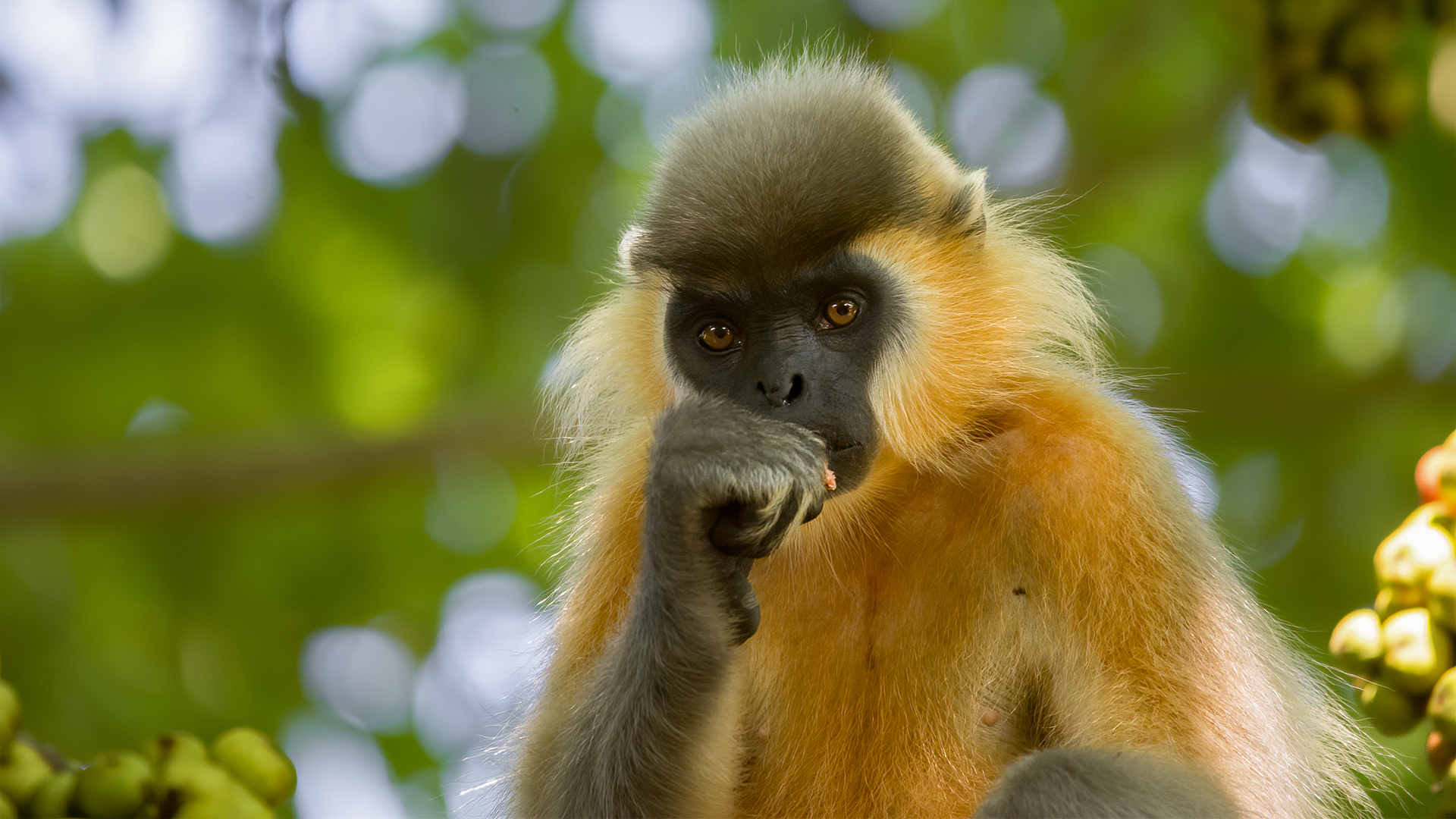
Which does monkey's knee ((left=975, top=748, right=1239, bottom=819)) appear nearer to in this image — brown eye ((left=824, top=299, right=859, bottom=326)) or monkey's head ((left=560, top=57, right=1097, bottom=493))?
monkey's head ((left=560, top=57, right=1097, bottom=493))

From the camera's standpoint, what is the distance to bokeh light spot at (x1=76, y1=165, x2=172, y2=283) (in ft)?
25.8

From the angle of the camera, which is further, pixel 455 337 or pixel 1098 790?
pixel 455 337

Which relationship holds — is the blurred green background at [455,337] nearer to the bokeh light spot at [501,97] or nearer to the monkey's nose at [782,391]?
→ the bokeh light spot at [501,97]

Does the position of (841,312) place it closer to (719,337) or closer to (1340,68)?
(719,337)

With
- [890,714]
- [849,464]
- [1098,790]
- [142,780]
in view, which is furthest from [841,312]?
[142,780]

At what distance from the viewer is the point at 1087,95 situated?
27.2 feet

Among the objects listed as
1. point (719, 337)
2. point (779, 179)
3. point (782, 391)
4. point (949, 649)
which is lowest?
point (949, 649)

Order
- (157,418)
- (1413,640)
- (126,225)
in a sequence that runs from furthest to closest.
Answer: (157,418), (126,225), (1413,640)

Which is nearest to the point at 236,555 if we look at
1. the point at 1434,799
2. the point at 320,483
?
the point at 320,483

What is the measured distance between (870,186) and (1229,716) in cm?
183

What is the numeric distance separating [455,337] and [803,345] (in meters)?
5.24

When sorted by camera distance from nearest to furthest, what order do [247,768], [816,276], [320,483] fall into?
[247,768] < [816,276] < [320,483]

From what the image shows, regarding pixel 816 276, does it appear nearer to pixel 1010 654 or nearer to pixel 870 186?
pixel 870 186

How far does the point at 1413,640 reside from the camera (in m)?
2.89
